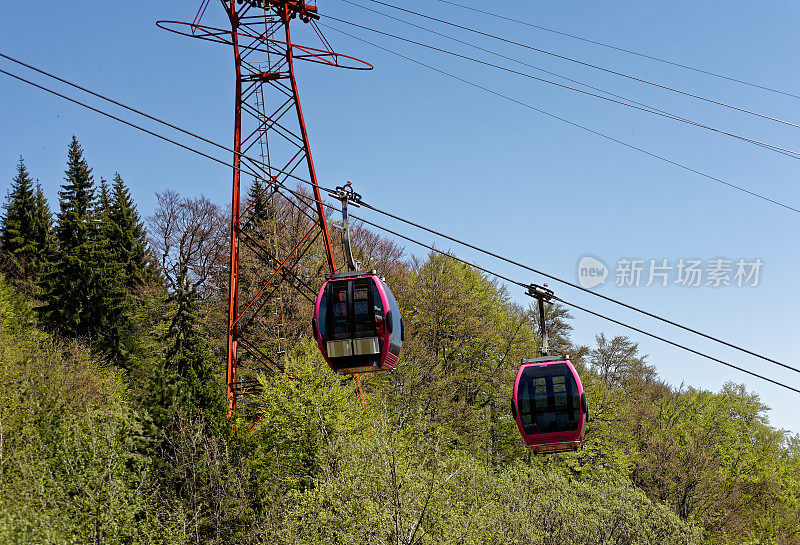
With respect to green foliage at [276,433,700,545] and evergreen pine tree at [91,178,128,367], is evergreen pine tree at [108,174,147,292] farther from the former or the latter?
green foliage at [276,433,700,545]

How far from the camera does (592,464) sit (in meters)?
49.8

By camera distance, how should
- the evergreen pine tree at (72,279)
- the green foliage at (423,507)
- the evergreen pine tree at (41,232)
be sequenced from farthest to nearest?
the evergreen pine tree at (41,232)
the evergreen pine tree at (72,279)
the green foliage at (423,507)

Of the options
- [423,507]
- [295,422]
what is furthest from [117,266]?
[423,507]

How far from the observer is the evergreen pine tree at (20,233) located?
57.3m

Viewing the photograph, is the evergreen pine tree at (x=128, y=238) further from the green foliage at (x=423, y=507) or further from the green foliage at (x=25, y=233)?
the green foliage at (x=423, y=507)

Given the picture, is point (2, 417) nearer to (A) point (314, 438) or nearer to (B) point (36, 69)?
(A) point (314, 438)

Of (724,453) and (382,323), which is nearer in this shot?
(382,323)

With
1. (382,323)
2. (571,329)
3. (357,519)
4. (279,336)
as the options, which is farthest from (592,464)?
(382,323)

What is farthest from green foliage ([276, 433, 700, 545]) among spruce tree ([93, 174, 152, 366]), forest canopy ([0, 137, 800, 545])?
spruce tree ([93, 174, 152, 366])

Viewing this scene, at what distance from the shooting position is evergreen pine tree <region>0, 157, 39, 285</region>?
57344mm

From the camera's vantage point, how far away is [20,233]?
195 ft

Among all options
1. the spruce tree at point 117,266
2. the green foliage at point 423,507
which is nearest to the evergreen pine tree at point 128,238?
the spruce tree at point 117,266

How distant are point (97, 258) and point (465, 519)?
109 ft

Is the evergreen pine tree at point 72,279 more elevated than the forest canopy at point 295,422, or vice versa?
the evergreen pine tree at point 72,279
